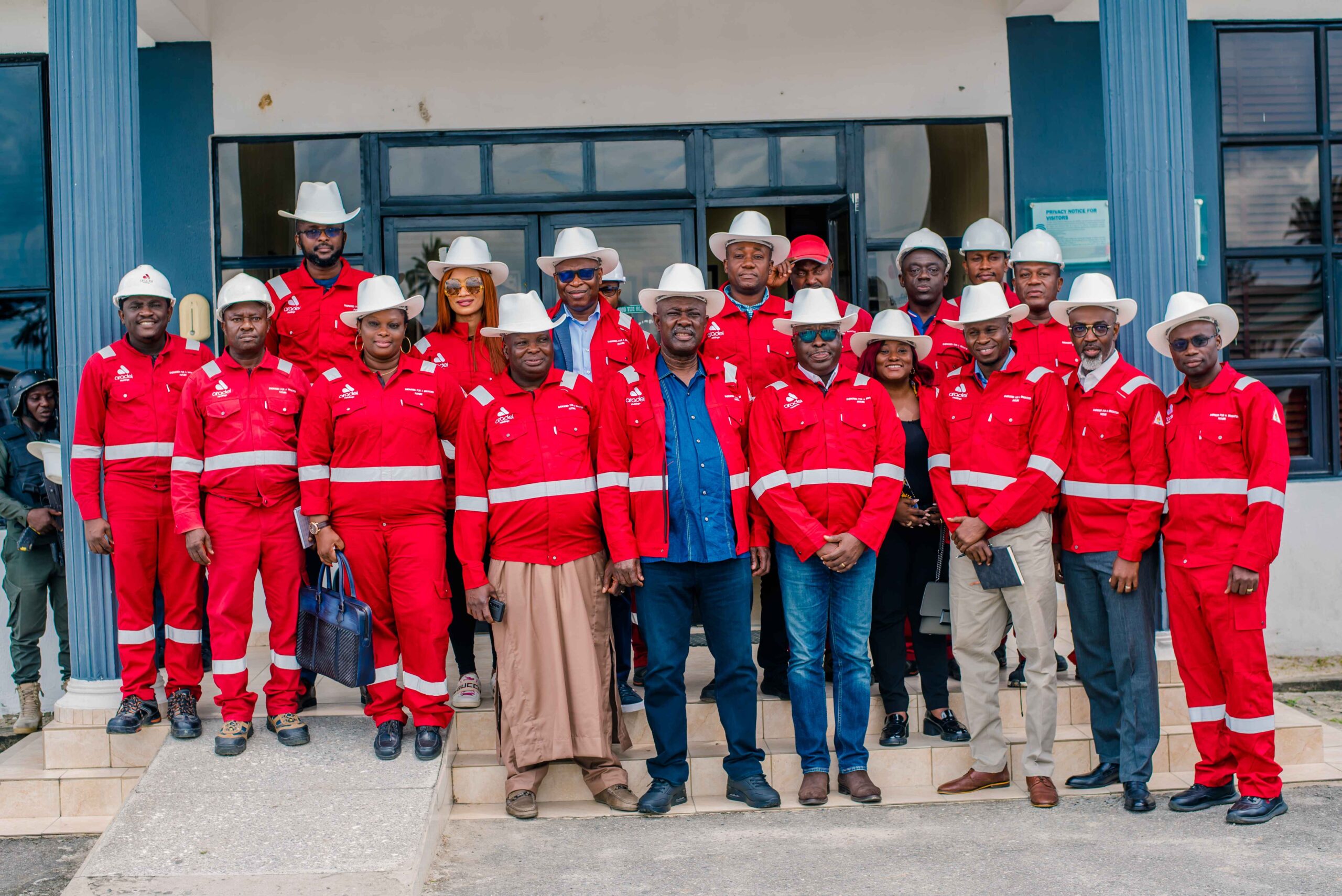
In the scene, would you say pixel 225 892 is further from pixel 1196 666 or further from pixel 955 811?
pixel 1196 666

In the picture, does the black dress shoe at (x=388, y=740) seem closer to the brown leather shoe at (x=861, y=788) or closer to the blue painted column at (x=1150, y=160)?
the brown leather shoe at (x=861, y=788)

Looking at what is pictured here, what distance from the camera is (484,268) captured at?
571cm

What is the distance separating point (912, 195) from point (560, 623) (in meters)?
4.36

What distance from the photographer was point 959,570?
5242 mm

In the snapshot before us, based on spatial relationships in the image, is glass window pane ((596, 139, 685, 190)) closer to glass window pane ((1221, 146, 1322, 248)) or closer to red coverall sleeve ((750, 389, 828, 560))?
red coverall sleeve ((750, 389, 828, 560))

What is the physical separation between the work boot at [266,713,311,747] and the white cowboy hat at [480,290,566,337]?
2005 mm

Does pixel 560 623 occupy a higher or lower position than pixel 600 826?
higher

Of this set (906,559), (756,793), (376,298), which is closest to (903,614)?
(906,559)

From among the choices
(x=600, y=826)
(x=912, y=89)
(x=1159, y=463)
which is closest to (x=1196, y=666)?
(x=1159, y=463)

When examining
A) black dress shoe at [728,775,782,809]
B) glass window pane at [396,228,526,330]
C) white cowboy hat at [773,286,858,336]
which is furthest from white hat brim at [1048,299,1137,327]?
glass window pane at [396,228,526,330]

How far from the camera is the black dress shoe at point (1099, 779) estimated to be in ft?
17.3

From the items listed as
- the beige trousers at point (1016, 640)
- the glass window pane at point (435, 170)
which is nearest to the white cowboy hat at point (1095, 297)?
the beige trousers at point (1016, 640)

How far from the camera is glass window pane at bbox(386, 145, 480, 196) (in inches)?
307

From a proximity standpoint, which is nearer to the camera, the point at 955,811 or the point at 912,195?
the point at 955,811
